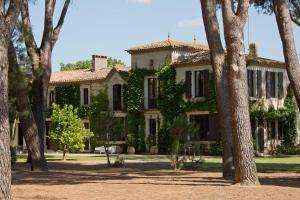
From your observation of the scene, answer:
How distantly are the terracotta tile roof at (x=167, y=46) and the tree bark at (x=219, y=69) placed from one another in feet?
74.5

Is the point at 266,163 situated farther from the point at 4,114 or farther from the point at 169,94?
the point at 4,114

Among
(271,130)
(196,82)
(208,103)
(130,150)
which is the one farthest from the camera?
(130,150)

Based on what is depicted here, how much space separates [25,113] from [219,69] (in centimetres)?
830

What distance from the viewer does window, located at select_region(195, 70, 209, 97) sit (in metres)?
39.2

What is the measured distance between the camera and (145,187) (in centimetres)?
1592

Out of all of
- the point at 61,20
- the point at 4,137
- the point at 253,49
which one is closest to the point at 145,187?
the point at 4,137

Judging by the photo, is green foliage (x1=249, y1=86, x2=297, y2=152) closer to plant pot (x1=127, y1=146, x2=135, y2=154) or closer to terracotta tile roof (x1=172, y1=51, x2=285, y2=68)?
terracotta tile roof (x1=172, y1=51, x2=285, y2=68)

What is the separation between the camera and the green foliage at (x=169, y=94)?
40.6 metres

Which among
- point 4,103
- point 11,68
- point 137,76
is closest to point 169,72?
point 137,76

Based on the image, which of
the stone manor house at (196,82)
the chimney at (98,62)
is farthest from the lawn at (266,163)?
the chimney at (98,62)

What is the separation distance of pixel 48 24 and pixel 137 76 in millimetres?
19416

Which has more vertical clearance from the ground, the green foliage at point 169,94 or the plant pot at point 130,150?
the green foliage at point 169,94

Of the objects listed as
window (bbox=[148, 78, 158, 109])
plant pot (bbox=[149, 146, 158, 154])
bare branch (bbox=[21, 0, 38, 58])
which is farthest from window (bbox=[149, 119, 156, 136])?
bare branch (bbox=[21, 0, 38, 58])

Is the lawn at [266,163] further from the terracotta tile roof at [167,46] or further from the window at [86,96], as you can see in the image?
the window at [86,96]
